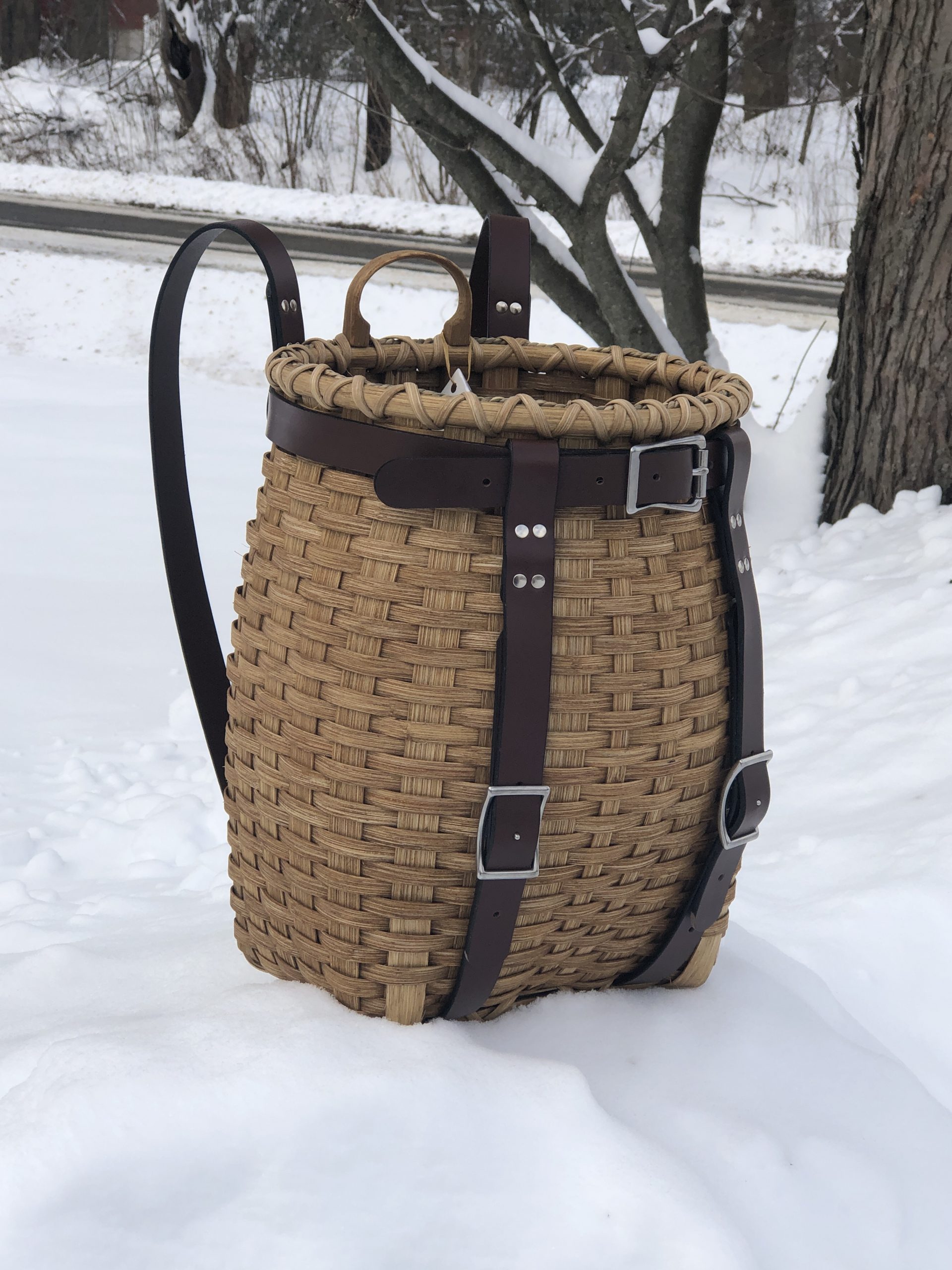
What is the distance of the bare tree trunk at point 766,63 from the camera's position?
1015 centimetres

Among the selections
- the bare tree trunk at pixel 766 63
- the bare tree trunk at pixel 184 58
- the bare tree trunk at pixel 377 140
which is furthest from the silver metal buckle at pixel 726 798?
the bare tree trunk at pixel 184 58

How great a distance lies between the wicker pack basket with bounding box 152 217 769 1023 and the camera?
3.04ft

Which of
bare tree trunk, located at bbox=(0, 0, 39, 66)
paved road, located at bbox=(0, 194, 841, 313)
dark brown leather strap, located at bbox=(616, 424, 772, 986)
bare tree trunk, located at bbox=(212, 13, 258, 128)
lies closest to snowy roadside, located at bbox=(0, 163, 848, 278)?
paved road, located at bbox=(0, 194, 841, 313)

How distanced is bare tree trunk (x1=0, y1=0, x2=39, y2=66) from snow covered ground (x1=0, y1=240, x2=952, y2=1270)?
674 inches

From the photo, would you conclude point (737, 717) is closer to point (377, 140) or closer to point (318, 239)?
point (318, 239)

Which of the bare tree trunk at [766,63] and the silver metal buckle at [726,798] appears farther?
the bare tree trunk at [766,63]

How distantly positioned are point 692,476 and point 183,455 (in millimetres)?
557

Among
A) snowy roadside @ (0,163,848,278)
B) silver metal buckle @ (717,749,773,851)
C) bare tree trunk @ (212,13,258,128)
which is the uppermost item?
bare tree trunk @ (212,13,258,128)

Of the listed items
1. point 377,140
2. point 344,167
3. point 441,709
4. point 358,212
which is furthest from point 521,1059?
point 344,167

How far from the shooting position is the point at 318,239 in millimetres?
8867

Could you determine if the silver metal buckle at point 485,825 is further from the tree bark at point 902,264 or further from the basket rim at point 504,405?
the tree bark at point 902,264

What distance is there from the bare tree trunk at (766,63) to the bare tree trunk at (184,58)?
596 centimetres

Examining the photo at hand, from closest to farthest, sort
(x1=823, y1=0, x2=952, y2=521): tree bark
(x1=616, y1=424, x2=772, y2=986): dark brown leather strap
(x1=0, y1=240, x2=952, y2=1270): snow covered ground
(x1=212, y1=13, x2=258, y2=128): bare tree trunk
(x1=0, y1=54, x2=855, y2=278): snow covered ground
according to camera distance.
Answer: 1. (x1=0, y1=240, x2=952, y2=1270): snow covered ground
2. (x1=616, y1=424, x2=772, y2=986): dark brown leather strap
3. (x1=823, y1=0, x2=952, y2=521): tree bark
4. (x1=0, y1=54, x2=855, y2=278): snow covered ground
5. (x1=212, y1=13, x2=258, y2=128): bare tree trunk

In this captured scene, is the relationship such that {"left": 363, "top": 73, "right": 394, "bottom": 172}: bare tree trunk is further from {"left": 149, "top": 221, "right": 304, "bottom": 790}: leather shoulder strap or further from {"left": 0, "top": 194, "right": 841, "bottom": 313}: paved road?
{"left": 149, "top": 221, "right": 304, "bottom": 790}: leather shoulder strap
